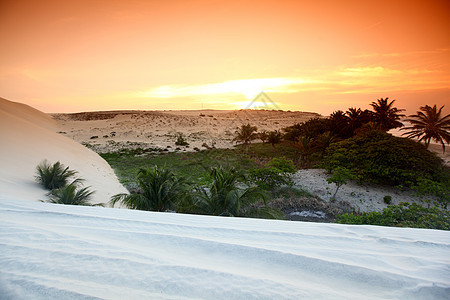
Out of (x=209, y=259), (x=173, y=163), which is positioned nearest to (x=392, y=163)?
(x=173, y=163)

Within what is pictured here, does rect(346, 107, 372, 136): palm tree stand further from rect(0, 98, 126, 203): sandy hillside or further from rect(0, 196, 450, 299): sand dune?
rect(0, 196, 450, 299): sand dune

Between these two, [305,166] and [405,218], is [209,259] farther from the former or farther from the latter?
[305,166]

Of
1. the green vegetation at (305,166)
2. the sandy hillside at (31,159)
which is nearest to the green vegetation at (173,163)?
the green vegetation at (305,166)

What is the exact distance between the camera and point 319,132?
80.8 feet

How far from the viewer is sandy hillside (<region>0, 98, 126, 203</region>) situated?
25.3 ft

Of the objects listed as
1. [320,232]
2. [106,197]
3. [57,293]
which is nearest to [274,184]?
[106,197]

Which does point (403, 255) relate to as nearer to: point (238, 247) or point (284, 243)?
point (284, 243)

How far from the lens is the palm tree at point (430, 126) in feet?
68.4

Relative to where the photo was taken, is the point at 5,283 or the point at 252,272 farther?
the point at 252,272

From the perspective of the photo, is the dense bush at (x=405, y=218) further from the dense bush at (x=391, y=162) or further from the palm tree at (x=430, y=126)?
the palm tree at (x=430, y=126)

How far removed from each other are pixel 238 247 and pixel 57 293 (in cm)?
75

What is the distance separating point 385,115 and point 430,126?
12.2 ft

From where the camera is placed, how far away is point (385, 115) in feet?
79.2

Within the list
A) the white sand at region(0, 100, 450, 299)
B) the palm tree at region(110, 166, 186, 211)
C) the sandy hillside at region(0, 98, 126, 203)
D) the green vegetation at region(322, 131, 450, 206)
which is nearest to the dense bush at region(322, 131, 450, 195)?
the green vegetation at region(322, 131, 450, 206)
